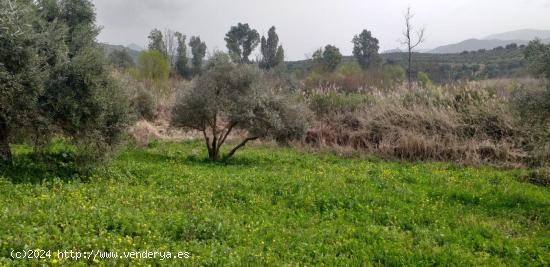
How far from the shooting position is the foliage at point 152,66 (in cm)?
4184

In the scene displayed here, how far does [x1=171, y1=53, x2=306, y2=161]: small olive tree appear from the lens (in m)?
13.9

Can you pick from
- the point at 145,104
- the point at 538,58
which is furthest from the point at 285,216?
the point at 145,104

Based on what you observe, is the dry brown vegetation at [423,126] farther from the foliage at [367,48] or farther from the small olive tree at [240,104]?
the foliage at [367,48]

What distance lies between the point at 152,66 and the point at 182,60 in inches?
697

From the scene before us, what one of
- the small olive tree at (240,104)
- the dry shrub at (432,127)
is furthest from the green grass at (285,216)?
the dry shrub at (432,127)

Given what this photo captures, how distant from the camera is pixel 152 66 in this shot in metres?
42.2

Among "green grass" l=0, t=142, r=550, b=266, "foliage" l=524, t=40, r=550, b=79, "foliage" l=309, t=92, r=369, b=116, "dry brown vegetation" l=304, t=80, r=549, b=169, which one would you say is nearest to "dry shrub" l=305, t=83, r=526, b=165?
"dry brown vegetation" l=304, t=80, r=549, b=169

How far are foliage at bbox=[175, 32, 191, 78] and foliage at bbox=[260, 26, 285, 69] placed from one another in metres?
10.7

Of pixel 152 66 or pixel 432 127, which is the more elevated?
pixel 152 66

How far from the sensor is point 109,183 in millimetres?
9555

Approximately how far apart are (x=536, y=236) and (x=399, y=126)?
1119 cm

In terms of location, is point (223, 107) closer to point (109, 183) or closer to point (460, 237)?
point (109, 183)

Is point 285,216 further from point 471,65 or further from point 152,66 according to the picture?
point 471,65

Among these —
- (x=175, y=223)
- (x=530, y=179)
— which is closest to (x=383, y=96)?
(x=530, y=179)
